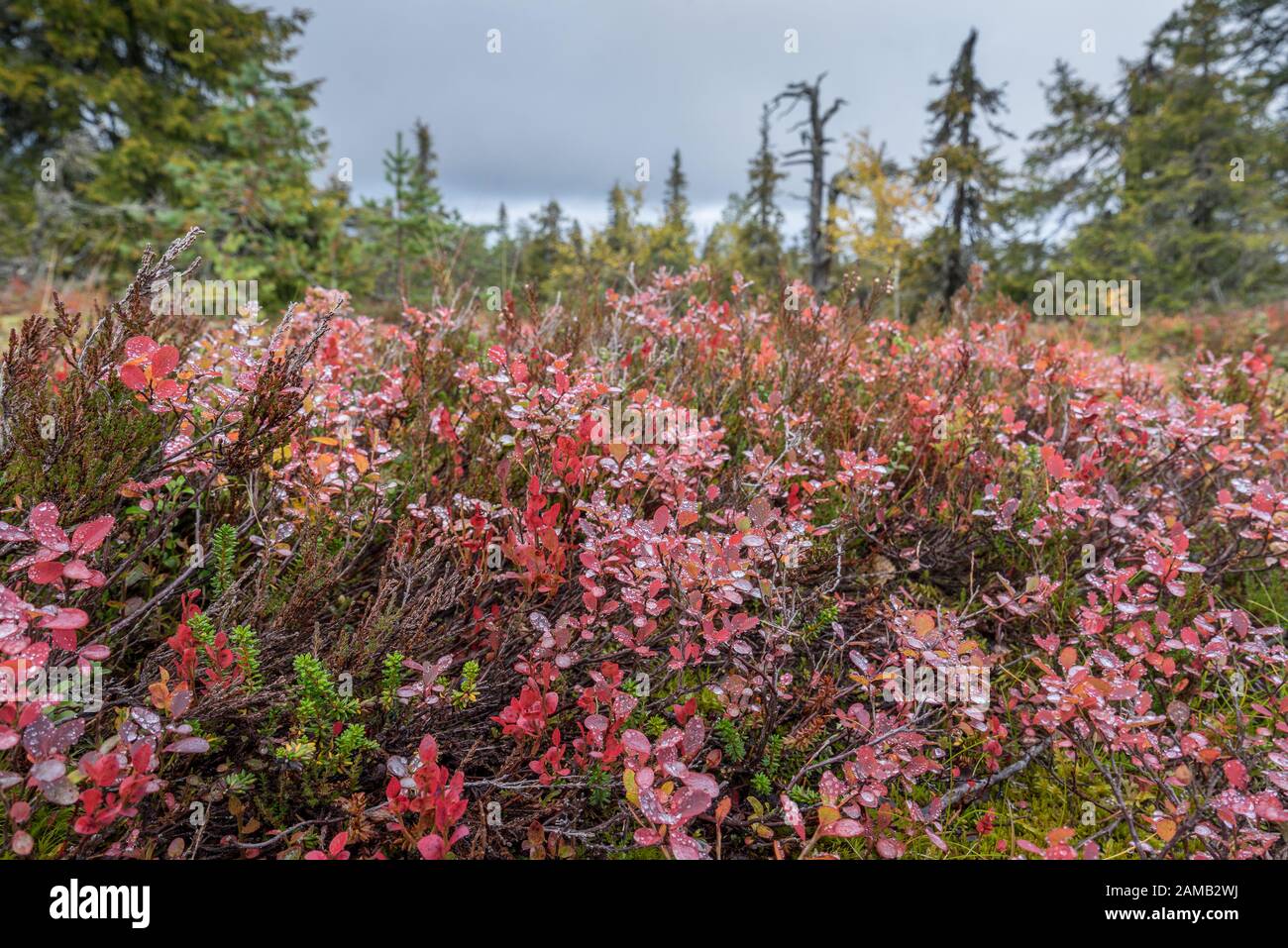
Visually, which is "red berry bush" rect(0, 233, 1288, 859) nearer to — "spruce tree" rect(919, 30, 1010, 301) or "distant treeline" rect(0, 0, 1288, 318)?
"distant treeline" rect(0, 0, 1288, 318)

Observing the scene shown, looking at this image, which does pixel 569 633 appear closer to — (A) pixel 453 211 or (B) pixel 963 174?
(A) pixel 453 211

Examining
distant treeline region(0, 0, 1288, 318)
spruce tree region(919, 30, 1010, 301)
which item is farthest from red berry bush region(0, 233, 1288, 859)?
spruce tree region(919, 30, 1010, 301)

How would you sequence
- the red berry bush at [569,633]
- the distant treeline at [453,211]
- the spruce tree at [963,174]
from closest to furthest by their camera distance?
the red berry bush at [569,633]
the distant treeline at [453,211]
the spruce tree at [963,174]

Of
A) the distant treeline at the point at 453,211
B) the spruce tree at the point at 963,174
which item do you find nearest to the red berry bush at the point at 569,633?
the distant treeline at the point at 453,211

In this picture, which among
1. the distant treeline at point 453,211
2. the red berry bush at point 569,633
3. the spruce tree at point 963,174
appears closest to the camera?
the red berry bush at point 569,633

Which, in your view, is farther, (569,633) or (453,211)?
(453,211)

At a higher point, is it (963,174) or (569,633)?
(963,174)

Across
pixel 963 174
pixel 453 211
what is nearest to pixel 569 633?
pixel 453 211

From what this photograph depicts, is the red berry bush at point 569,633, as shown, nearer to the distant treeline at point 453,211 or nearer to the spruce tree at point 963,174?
the distant treeline at point 453,211

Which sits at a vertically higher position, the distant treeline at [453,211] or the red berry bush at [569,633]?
the distant treeline at [453,211]

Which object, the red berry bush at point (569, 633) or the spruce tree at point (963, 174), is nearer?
the red berry bush at point (569, 633)

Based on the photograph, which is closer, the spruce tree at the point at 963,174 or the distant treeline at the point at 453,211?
the distant treeline at the point at 453,211
